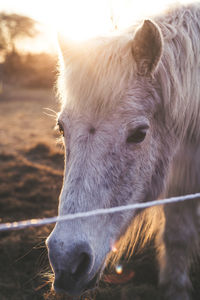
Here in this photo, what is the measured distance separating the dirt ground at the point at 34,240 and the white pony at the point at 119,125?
2.43 ft

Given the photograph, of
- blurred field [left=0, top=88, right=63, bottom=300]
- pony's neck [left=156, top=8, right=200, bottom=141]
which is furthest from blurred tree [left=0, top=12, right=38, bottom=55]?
pony's neck [left=156, top=8, right=200, bottom=141]

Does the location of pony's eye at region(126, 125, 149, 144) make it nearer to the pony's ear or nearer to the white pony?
the white pony

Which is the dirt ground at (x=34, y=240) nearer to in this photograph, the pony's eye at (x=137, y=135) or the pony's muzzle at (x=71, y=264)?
the pony's muzzle at (x=71, y=264)

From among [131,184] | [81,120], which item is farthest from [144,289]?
[81,120]

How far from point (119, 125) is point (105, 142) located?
130 millimetres

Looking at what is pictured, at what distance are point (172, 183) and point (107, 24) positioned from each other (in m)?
1.56

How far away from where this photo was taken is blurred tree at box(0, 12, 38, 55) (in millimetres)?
21344

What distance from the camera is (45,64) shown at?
78.4 ft

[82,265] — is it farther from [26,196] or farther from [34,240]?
[26,196]

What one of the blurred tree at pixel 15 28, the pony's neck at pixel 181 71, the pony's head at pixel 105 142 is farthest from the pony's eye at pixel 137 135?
the blurred tree at pixel 15 28

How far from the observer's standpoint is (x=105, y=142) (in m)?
1.42

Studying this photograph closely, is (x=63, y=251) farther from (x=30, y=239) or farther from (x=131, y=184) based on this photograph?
(x=30, y=239)

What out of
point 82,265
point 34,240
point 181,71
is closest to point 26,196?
point 34,240

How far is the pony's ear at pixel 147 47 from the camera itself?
1451mm
